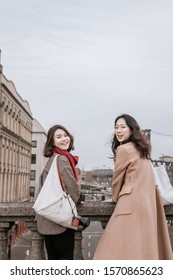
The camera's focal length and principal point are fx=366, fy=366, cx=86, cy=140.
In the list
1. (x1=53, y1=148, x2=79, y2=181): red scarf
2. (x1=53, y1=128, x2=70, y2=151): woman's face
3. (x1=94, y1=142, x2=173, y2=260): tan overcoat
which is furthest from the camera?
(x1=53, y1=128, x2=70, y2=151): woman's face

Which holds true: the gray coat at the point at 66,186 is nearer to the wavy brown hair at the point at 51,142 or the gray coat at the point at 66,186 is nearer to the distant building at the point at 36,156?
the wavy brown hair at the point at 51,142

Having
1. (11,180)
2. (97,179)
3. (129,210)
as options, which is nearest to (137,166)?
(129,210)

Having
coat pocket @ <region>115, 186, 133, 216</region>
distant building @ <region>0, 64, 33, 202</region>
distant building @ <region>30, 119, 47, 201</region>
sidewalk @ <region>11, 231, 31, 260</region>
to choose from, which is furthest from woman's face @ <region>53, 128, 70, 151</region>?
distant building @ <region>30, 119, 47, 201</region>

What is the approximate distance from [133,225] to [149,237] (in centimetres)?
20

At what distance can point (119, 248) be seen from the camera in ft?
11.9

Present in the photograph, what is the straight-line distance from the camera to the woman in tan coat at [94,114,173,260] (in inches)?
143

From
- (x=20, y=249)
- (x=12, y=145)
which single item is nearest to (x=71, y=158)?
(x=20, y=249)

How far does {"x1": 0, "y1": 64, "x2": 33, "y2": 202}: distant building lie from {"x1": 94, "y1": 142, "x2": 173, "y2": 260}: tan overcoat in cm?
3377

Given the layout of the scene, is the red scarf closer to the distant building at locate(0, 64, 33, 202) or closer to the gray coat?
the gray coat

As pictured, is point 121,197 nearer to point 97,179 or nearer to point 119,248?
point 119,248

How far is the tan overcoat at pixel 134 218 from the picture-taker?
3.62 metres

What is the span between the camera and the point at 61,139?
4.13 metres

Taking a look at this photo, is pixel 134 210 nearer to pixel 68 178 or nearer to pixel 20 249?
pixel 68 178

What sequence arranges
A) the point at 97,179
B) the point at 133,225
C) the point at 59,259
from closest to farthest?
the point at 133,225
the point at 59,259
the point at 97,179
